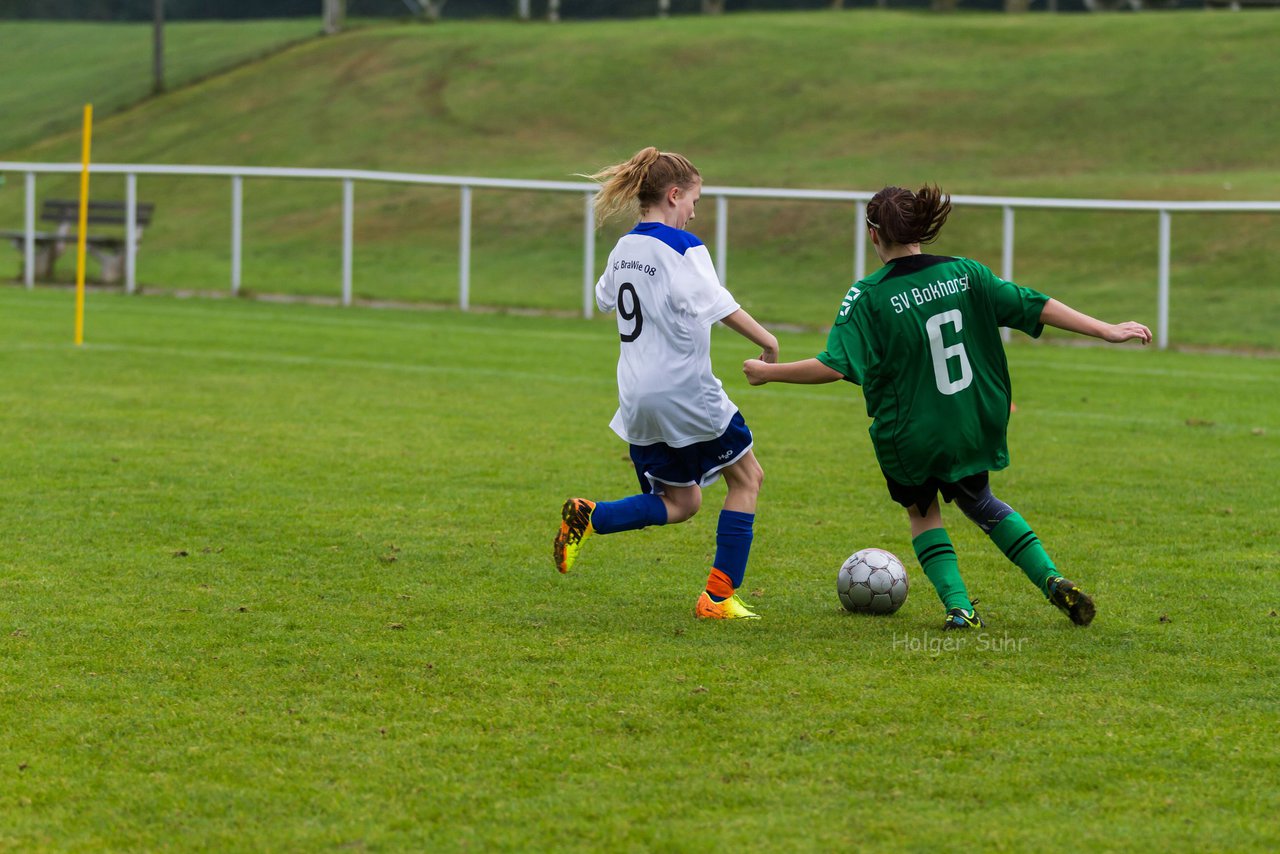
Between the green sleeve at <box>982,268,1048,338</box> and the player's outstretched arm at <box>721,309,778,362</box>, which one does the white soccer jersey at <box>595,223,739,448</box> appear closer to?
the player's outstretched arm at <box>721,309,778,362</box>

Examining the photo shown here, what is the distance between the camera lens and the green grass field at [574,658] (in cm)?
384

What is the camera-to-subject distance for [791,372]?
5.39 meters

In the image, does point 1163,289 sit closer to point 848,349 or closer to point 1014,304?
point 1014,304

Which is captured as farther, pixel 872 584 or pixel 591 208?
pixel 591 208

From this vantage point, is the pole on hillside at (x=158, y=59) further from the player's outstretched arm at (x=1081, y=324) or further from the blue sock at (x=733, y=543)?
the player's outstretched arm at (x=1081, y=324)

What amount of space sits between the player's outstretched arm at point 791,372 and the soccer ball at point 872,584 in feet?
2.62

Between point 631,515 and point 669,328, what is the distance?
2.38 feet

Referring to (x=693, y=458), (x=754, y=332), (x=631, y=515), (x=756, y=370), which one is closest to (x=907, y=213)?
(x=754, y=332)

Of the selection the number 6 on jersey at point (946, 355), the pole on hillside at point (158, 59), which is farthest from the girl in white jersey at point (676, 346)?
the pole on hillside at point (158, 59)

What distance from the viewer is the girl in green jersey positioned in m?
5.57

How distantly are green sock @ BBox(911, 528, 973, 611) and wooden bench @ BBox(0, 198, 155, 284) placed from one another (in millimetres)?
19084

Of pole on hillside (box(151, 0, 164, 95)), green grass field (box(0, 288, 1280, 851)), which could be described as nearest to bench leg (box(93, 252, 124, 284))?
green grass field (box(0, 288, 1280, 851))

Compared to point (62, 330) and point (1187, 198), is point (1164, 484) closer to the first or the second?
point (62, 330)

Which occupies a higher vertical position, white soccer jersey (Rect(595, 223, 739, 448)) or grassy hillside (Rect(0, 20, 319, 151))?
grassy hillside (Rect(0, 20, 319, 151))
